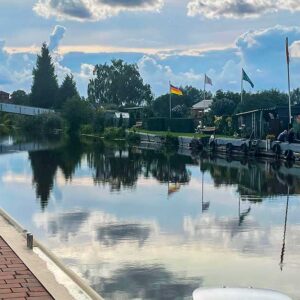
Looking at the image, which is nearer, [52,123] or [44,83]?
[52,123]

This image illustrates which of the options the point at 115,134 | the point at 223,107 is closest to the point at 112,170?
the point at 115,134

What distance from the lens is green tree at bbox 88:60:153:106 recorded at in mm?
121438

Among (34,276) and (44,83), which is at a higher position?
(44,83)

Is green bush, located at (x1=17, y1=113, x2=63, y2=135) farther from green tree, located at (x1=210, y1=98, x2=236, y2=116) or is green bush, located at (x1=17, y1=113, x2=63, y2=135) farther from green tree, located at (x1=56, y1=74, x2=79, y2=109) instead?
green tree, located at (x1=210, y1=98, x2=236, y2=116)

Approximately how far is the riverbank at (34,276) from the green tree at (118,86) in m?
112

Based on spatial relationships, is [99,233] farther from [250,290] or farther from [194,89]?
[194,89]

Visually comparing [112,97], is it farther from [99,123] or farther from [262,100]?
[262,100]

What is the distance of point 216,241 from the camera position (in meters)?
11.0

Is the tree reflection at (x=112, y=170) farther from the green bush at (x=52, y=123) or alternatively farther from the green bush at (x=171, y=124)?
the green bush at (x=52, y=123)

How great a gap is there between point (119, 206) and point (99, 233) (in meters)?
3.48

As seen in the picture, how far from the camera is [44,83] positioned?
362 ft

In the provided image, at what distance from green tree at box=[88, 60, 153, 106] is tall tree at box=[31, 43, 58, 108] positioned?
13.2 metres

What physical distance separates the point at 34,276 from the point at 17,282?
1.05 ft

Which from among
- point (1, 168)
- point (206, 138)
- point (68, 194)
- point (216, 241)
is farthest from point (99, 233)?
point (206, 138)
